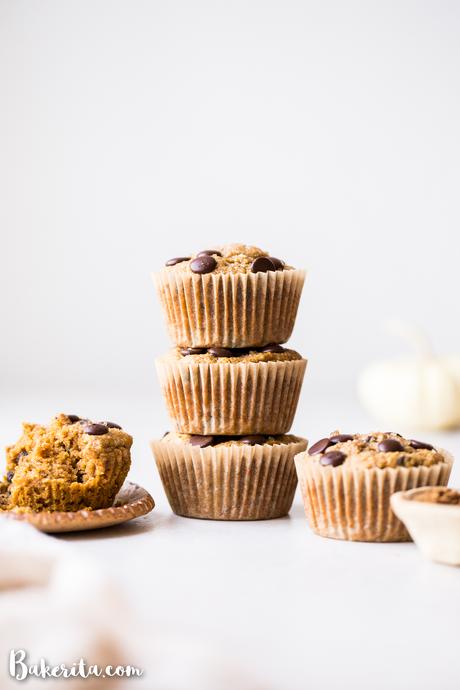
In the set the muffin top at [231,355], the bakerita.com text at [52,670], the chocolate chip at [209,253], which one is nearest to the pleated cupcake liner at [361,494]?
the muffin top at [231,355]

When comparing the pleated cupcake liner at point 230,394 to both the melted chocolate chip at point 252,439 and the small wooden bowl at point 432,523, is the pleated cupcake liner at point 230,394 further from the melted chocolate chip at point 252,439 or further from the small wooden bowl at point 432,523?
the small wooden bowl at point 432,523

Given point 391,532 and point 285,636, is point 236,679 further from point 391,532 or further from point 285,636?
point 391,532

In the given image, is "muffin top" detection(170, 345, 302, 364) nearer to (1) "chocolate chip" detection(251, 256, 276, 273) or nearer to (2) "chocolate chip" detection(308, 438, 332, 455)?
(1) "chocolate chip" detection(251, 256, 276, 273)

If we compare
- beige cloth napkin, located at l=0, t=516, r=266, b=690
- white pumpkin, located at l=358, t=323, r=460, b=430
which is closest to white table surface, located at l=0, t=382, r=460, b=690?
beige cloth napkin, located at l=0, t=516, r=266, b=690

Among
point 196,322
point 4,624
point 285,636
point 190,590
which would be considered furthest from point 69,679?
point 196,322

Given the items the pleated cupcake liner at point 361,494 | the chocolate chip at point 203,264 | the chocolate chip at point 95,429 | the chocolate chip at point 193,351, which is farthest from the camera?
the chocolate chip at point 193,351

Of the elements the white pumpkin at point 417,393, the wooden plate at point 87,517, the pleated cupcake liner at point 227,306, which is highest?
the pleated cupcake liner at point 227,306

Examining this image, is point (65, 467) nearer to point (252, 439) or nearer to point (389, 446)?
point (252, 439)
